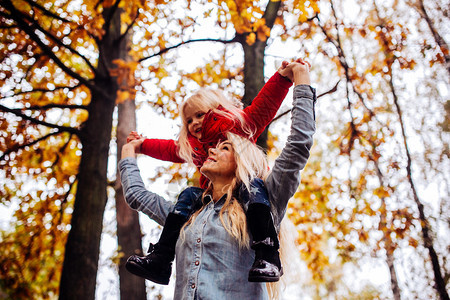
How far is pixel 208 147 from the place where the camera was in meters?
2.38

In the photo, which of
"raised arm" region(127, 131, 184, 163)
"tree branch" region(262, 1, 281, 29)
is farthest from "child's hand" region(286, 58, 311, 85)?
"tree branch" region(262, 1, 281, 29)

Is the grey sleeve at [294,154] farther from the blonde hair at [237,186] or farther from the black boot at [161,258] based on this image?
the black boot at [161,258]

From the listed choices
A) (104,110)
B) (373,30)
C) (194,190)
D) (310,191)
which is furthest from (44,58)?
(310,191)

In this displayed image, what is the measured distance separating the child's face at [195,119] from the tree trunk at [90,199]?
181 centimetres

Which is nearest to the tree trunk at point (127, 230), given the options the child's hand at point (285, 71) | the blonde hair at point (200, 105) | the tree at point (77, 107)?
the tree at point (77, 107)

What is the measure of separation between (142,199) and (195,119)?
715 millimetres

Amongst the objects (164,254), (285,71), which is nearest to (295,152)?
(285,71)

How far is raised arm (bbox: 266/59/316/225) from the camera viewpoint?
1744 millimetres

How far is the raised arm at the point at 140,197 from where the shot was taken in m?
2.27

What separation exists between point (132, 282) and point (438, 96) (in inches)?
341

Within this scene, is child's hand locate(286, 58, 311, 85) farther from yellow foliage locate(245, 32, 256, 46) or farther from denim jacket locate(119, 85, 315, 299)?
yellow foliage locate(245, 32, 256, 46)

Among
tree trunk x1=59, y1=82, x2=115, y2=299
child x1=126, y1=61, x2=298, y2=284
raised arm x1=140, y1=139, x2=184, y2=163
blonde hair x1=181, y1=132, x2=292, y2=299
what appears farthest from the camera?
tree trunk x1=59, y1=82, x2=115, y2=299

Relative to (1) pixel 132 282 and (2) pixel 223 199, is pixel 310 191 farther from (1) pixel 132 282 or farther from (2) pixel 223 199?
(2) pixel 223 199

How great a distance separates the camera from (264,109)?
7.42 feet
